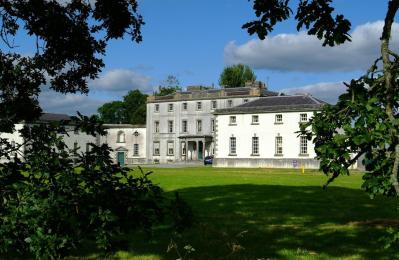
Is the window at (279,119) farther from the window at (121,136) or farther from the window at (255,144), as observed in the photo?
the window at (121,136)

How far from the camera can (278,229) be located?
12.4 meters

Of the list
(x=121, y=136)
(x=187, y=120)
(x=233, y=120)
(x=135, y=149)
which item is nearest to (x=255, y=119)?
(x=233, y=120)

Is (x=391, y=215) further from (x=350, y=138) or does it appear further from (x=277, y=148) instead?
(x=277, y=148)

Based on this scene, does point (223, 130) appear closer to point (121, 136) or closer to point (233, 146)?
point (233, 146)

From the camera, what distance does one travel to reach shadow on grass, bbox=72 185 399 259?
9.35 metres

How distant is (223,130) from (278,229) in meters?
54.3

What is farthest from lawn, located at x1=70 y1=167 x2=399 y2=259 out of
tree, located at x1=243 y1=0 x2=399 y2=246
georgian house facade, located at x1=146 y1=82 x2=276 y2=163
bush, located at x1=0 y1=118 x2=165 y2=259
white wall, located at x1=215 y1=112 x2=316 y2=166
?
georgian house facade, located at x1=146 y1=82 x2=276 y2=163

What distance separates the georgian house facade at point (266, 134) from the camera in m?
60.7

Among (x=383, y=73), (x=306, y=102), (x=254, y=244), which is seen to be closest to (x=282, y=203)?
(x=254, y=244)

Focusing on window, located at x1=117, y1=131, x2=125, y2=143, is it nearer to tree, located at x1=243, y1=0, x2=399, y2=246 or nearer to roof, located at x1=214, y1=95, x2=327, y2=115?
roof, located at x1=214, y1=95, x2=327, y2=115

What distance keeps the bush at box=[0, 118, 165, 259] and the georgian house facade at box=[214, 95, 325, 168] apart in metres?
55.0

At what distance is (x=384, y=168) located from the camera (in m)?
4.63

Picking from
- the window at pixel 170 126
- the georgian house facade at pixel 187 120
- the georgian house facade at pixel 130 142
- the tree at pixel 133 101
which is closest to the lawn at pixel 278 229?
the georgian house facade at pixel 187 120

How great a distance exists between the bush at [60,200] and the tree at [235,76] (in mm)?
95482
